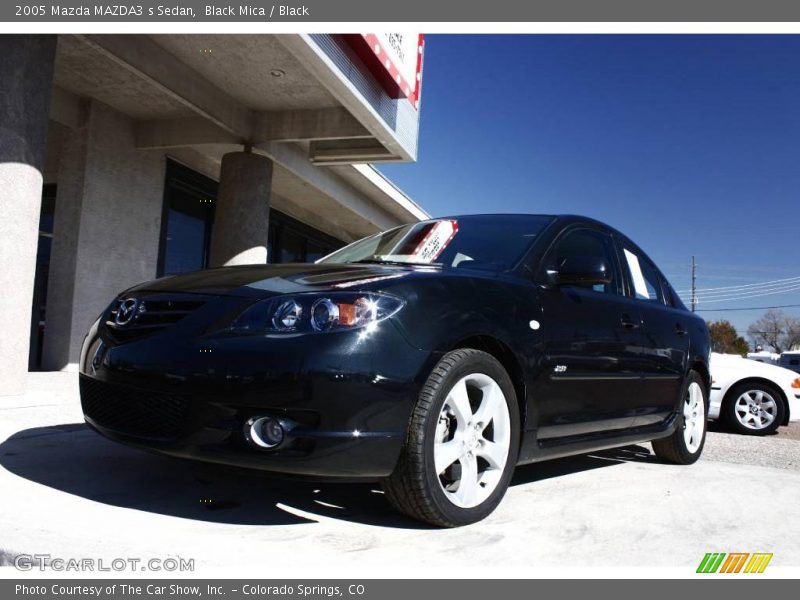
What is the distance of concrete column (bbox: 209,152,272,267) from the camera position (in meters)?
11.1

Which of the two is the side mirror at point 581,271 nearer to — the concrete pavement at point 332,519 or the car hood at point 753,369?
the concrete pavement at point 332,519

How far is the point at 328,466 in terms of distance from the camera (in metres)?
2.38

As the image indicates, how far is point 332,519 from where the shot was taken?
9.02 ft

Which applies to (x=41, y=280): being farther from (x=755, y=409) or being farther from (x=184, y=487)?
(x=755, y=409)

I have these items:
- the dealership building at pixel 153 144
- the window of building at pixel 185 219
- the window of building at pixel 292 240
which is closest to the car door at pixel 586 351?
the dealership building at pixel 153 144

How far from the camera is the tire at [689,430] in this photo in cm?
475

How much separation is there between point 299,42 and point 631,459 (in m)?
5.22

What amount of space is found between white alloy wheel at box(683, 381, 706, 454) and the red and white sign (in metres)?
5.57

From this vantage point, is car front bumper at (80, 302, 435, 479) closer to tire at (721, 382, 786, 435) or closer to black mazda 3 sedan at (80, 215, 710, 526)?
black mazda 3 sedan at (80, 215, 710, 526)

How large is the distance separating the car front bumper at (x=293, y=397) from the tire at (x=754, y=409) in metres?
6.99

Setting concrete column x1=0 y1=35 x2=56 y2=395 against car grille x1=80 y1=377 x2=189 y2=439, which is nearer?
car grille x1=80 y1=377 x2=189 y2=439

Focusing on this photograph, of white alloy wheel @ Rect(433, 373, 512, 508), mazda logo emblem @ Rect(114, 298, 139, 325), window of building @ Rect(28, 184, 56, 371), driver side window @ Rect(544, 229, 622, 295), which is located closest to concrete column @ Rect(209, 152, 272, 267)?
window of building @ Rect(28, 184, 56, 371)
